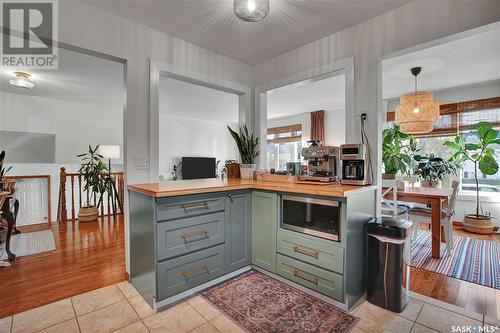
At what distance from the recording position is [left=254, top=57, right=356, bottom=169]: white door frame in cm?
231

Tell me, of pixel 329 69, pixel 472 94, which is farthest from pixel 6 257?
pixel 472 94

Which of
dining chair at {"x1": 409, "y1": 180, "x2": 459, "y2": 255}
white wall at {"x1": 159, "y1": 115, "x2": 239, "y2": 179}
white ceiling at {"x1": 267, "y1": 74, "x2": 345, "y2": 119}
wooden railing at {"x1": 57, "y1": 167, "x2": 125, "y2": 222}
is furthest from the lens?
white wall at {"x1": 159, "y1": 115, "x2": 239, "y2": 179}

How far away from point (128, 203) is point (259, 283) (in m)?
1.42

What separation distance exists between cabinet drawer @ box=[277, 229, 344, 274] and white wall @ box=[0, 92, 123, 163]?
216 inches

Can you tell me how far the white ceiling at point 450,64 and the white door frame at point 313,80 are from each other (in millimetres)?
933

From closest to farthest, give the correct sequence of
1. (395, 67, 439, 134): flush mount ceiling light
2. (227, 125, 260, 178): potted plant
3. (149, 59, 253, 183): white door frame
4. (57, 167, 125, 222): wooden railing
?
(149, 59, 253, 183): white door frame < (227, 125, 260, 178): potted plant < (395, 67, 439, 134): flush mount ceiling light < (57, 167, 125, 222): wooden railing

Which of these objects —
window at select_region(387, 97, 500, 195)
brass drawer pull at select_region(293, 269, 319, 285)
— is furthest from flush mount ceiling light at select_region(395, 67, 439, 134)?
brass drawer pull at select_region(293, 269, 319, 285)

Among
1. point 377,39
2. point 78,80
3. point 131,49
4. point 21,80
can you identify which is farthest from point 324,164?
point 21,80

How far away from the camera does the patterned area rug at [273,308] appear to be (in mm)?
1612

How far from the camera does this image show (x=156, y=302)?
5.75 feet

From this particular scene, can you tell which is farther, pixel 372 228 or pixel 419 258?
pixel 419 258

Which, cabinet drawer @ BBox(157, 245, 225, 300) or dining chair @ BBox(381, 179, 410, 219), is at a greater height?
dining chair @ BBox(381, 179, 410, 219)

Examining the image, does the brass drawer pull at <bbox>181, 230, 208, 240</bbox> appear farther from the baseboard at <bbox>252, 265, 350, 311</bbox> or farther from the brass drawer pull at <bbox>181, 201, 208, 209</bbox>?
the baseboard at <bbox>252, 265, 350, 311</bbox>

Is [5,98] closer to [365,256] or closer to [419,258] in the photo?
[365,256]
